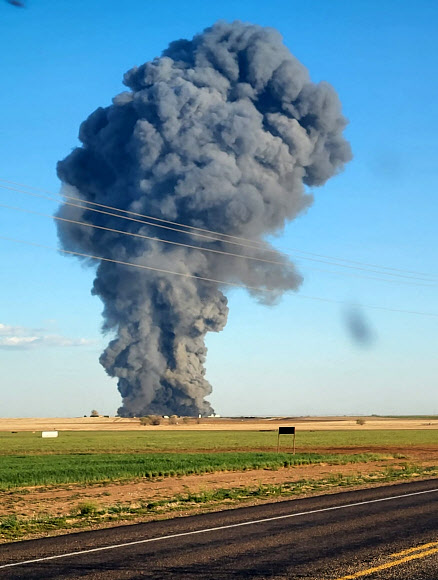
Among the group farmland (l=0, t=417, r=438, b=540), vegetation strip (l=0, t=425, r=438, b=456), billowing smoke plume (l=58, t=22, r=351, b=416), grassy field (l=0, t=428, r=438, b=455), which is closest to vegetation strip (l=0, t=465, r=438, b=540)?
farmland (l=0, t=417, r=438, b=540)

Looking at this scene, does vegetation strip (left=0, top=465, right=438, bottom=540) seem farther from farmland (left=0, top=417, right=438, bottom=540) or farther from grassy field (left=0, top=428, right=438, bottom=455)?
grassy field (left=0, top=428, right=438, bottom=455)

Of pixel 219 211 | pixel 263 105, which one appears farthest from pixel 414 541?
pixel 263 105

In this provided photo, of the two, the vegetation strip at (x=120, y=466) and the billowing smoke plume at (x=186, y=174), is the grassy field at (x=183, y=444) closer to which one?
the vegetation strip at (x=120, y=466)

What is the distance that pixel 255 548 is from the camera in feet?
44.3

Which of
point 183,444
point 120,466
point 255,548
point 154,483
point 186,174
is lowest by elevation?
point 154,483

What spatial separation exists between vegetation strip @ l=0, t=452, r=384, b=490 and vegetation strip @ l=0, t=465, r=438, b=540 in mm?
7934

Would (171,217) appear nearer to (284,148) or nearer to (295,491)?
(284,148)

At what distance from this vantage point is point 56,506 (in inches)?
933

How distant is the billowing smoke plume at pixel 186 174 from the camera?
113 metres

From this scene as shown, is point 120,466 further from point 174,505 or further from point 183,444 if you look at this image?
point 183,444

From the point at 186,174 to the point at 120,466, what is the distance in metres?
→ 78.0

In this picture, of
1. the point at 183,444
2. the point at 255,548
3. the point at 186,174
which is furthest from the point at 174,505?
the point at 186,174

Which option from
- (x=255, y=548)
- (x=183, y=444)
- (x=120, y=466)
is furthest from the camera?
(x=183, y=444)

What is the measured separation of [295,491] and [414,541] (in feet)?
39.8
